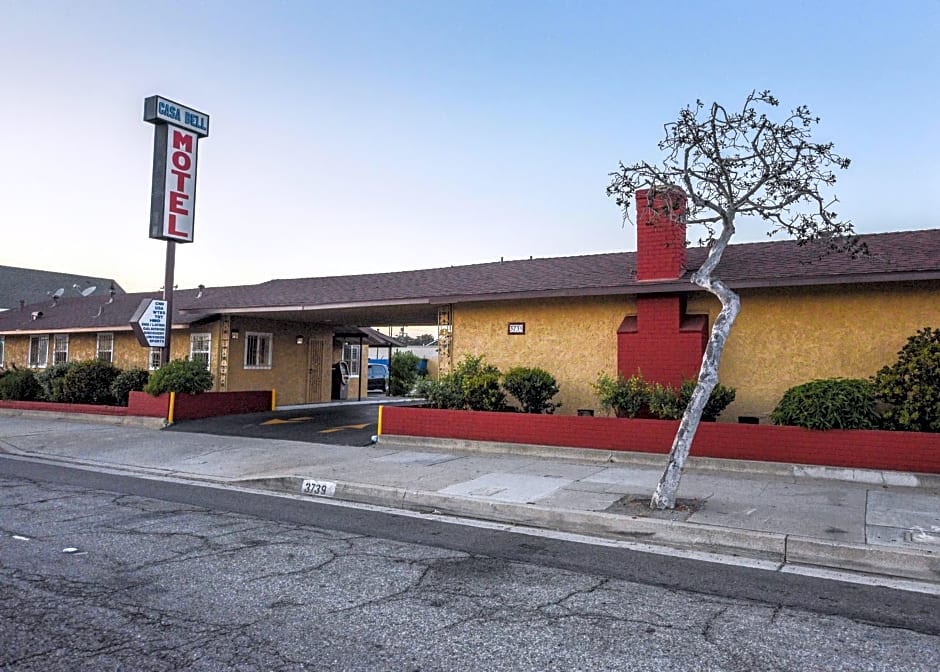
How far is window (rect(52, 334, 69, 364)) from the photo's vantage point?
26.8 m

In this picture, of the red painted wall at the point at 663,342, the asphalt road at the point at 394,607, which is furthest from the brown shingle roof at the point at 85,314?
the asphalt road at the point at 394,607

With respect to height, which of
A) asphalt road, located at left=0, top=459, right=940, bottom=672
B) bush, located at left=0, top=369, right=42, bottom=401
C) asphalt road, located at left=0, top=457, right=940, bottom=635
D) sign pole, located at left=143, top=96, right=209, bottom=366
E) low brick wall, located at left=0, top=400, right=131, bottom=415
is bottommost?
asphalt road, located at left=0, top=457, right=940, bottom=635

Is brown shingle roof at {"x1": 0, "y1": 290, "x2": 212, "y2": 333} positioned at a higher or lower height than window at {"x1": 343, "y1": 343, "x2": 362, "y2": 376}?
higher

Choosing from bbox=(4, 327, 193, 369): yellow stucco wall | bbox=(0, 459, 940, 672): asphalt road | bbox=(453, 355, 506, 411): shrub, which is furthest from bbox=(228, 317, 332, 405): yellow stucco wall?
bbox=(0, 459, 940, 672): asphalt road

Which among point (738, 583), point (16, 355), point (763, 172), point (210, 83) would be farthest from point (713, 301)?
point (16, 355)

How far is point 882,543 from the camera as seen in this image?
22.7ft

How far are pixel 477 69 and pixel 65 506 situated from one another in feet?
41.8

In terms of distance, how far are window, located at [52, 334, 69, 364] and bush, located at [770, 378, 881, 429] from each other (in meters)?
25.6

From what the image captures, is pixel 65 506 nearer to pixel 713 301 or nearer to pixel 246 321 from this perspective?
pixel 713 301

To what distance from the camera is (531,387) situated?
46.6 feet

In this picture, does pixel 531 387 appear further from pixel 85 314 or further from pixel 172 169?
pixel 85 314

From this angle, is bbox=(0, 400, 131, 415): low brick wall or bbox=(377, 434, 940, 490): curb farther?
bbox=(0, 400, 131, 415): low brick wall

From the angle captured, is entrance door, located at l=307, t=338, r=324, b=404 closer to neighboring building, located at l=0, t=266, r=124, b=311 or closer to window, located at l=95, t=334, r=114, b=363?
window, located at l=95, t=334, r=114, b=363

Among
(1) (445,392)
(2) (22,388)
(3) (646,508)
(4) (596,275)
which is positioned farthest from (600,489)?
(2) (22,388)
